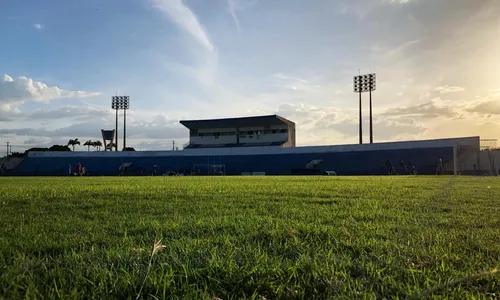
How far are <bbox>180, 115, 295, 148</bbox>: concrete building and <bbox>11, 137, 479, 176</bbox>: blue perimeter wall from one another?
10.8 metres

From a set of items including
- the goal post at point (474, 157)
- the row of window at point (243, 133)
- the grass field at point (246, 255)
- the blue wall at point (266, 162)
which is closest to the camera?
the grass field at point (246, 255)

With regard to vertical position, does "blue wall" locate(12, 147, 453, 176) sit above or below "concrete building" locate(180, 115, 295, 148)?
below

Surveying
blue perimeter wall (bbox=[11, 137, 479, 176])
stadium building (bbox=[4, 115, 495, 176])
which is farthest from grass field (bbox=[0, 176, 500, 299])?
blue perimeter wall (bbox=[11, 137, 479, 176])

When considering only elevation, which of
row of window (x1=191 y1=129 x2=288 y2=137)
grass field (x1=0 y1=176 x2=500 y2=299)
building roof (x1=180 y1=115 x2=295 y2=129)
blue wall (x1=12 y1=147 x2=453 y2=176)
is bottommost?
grass field (x1=0 y1=176 x2=500 y2=299)

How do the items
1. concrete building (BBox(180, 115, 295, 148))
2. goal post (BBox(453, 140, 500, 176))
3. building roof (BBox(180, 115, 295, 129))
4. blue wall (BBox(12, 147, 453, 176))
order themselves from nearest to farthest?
1. goal post (BBox(453, 140, 500, 176))
2. blue wall (BBox(12, 147, 453, 176))
3. building roof (BBox(180, 115, 295, 129))
4. concrete building (BBox(180, 115, 295, 148))

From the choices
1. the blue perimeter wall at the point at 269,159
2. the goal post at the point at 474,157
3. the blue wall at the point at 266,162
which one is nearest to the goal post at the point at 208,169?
the blue perimeter wall at the point at 269,159

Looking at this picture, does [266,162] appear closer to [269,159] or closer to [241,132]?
[269,159]

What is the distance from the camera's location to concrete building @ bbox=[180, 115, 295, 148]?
69.3 metres

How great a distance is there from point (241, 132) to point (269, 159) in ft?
54.1

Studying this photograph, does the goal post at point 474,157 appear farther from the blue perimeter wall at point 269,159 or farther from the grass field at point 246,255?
the grass field at point 246,255

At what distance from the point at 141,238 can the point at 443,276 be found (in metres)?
2.14

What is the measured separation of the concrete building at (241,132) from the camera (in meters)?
69.3

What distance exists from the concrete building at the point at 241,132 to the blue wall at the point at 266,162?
38.7ft

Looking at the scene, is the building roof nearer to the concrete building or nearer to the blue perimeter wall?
the concrete building
